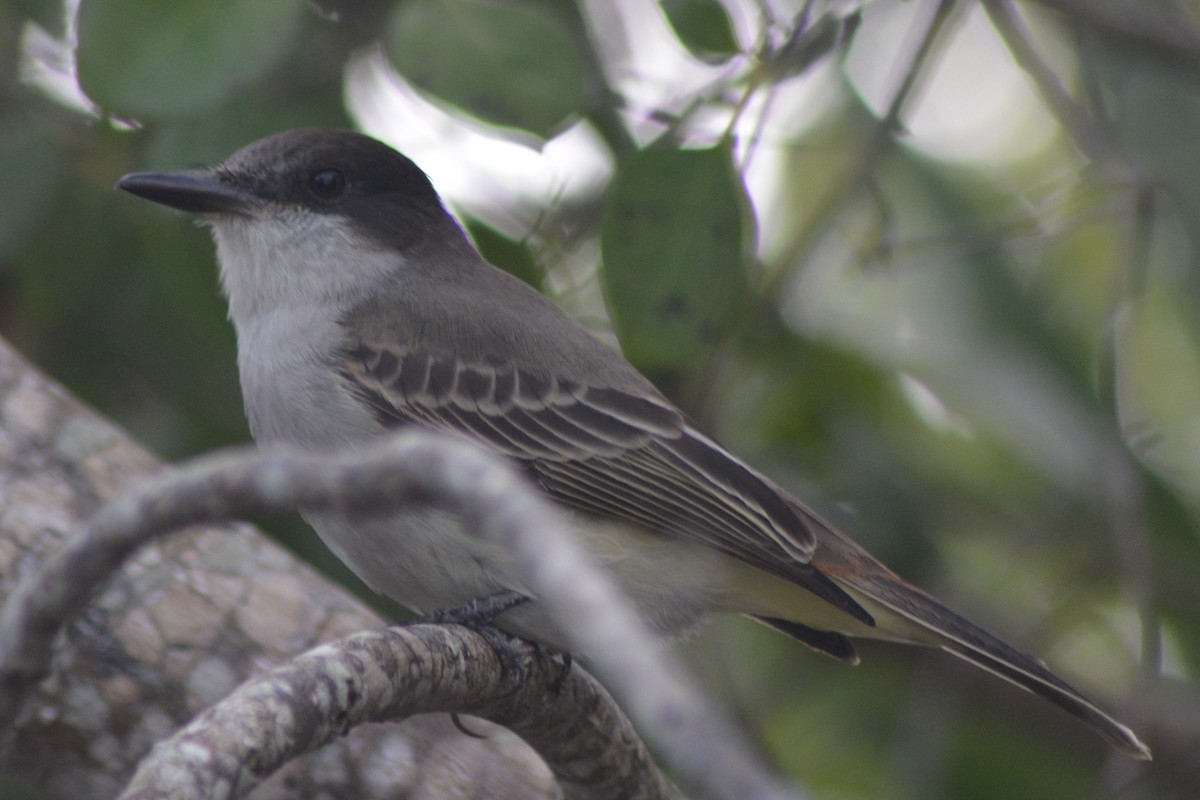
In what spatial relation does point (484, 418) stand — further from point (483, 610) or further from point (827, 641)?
point (827, 641)

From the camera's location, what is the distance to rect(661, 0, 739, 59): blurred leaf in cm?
316

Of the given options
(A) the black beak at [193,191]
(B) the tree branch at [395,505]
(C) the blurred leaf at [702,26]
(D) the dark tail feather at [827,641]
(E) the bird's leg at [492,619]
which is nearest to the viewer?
(B) the tree branch at [395,505]

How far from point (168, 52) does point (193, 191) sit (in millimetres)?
483

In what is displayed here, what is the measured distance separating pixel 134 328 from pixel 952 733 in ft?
9.53

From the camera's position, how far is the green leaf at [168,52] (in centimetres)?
303

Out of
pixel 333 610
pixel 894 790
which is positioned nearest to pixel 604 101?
pixel 333 610

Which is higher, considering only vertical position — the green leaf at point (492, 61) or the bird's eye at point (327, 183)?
the green leaf at point (492, 61)

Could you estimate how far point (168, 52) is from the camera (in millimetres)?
3039

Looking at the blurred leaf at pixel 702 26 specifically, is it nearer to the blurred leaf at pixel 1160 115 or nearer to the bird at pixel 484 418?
the bird at pixel 484 418

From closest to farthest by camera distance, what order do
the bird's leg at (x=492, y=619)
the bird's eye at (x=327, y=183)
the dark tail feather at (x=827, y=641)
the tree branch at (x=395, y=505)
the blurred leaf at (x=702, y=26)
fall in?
the tree branch at (x=395, y=505) → the bird's leg at (x=492, y=619) → the blurred leaf at (x=702, y=26) → the dark tail feather at (x=827, y=641) → the bird's eye at (x=327, y=183)

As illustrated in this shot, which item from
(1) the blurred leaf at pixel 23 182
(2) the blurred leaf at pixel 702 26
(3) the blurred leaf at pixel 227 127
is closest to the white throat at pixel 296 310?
(3) the blurred leaf at pixel 227 127

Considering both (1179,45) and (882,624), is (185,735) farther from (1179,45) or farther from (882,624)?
(1179,45)

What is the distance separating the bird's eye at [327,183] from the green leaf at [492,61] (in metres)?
0.69

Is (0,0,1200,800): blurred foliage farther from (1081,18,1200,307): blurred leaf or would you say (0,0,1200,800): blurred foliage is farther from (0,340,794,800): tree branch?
(0,340,794,800): tree branch
